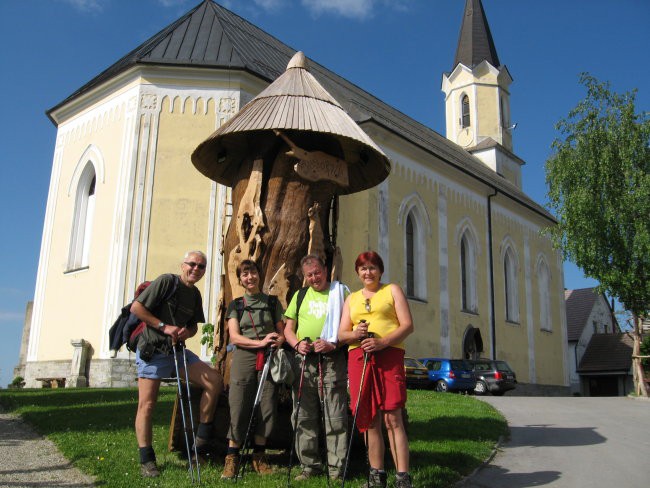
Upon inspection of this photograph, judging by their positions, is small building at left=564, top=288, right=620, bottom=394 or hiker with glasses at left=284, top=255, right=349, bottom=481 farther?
small building at left=564, top=288, right=620, bottom=394

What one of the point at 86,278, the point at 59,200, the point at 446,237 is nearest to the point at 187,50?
the point at 59,200

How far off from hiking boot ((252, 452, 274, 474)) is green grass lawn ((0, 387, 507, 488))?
9 centimetres

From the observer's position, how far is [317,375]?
5379mm

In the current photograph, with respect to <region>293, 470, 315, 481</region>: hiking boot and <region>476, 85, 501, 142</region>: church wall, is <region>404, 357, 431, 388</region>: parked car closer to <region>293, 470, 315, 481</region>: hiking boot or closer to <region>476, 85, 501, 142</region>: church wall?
<region>293, 470, 315, 481</region>: hiking boot

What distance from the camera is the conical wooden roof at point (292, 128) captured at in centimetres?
635

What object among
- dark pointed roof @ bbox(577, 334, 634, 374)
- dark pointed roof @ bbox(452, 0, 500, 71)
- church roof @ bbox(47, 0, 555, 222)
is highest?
dark pointed roof @ bbox(452, 0, 500, 71)

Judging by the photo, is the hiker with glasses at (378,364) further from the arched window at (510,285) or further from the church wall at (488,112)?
the church wall at (488,112)

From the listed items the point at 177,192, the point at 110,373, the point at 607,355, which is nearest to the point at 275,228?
the point at 110,373

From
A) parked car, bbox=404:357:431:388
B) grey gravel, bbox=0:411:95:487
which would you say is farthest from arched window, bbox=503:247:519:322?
grey gravel, bbox=0:411:95:487

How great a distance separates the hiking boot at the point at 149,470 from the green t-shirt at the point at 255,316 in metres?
1.30

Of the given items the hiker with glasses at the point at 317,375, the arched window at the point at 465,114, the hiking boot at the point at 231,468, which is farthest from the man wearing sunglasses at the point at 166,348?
the arched window at the point at 465,114

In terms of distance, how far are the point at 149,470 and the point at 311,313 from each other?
185cm

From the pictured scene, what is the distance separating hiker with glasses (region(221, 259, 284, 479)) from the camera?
17.5 feet

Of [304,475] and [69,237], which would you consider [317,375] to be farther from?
[69,237]
